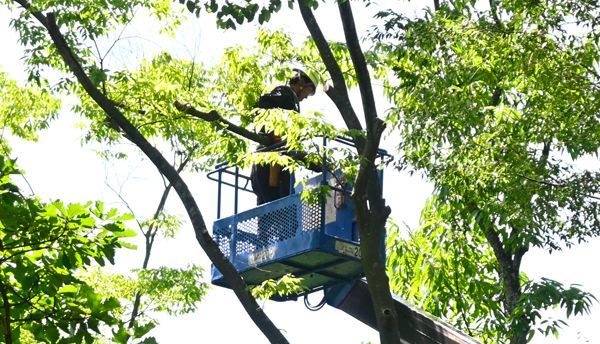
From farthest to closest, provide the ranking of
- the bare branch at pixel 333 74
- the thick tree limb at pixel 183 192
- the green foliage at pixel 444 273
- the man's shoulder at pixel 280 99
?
the green foliage at pixel 444 273, the bare branch at pixel 333 74, the man's shoulder at pixel 280 99, the thick tree limb at pixel 183 192

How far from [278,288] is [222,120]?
87.9 inches

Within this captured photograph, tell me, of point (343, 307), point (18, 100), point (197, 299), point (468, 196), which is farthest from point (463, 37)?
point (18, 100)

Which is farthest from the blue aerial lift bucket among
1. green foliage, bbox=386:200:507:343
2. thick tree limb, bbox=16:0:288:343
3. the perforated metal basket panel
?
green foliage, bbox=386:200:507:343

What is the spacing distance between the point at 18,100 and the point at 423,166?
1098cm

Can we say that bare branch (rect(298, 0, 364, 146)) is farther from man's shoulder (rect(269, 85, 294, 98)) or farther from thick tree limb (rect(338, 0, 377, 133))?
thick tree limb (rect(338, 0, 377, 133))

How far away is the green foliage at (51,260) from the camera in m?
6.07

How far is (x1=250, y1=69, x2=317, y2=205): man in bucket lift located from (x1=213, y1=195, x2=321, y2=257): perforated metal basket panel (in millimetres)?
322

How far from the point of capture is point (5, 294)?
18.4 feet

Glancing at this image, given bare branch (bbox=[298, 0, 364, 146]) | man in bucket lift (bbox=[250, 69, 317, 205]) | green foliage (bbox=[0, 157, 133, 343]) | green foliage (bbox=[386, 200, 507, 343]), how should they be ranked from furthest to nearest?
green foliage (bbox=[386, 200, 507, 343])
bare branch (bbox=[298, 0, 364, 146])
man in bucket lift (bbox=[250, 69, 317, 205])
green foliage (bbox=[0, 157, 133, 343])

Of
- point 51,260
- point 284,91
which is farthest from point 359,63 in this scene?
point 51,260

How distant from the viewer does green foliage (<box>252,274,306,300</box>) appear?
12.8 m

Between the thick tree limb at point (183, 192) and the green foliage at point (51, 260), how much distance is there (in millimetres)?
6256

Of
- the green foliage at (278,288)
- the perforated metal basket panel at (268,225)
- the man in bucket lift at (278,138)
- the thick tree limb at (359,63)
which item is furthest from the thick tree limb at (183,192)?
the thick tree limb at (359,63)

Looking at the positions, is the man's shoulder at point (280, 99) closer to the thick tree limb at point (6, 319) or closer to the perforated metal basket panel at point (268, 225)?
the perforated metal basket panel at point (268, 225)
